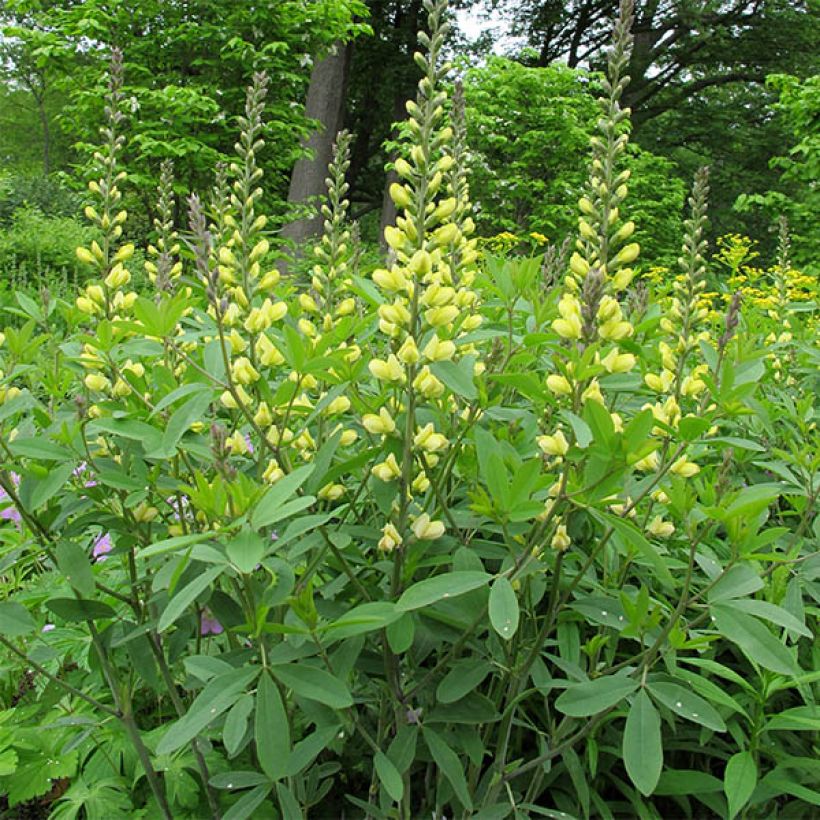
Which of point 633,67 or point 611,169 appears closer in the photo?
point 611,169

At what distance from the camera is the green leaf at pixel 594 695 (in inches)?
49.4

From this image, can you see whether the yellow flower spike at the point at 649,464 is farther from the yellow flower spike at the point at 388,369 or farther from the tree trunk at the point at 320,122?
the tree trunk at the point at 320,122

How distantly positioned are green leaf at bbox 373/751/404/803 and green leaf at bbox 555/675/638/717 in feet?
0.98

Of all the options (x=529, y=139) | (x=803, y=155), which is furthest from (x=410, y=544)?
(x=529, y=139)

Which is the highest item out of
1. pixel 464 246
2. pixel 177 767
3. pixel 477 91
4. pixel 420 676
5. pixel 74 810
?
pixel 477 91

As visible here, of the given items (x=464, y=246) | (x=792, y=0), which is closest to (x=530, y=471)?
(x=464, y=246)

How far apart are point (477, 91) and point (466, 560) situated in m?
13.4

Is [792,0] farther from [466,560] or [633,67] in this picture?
[466,560]

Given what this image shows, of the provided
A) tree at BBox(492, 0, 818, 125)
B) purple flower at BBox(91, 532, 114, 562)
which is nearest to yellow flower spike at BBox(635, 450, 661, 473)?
purple flower at BBox(91, 532, 114, 562)

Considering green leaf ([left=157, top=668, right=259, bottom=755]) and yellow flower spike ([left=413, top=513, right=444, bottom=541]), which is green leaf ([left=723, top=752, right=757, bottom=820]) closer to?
yellow flower spike ([left=413, top=513, right=444, bottom=541])

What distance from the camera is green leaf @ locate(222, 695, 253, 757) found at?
1168mm

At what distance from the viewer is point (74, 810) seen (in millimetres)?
1636

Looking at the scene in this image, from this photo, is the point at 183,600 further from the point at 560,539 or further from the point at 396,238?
the point at 396,238

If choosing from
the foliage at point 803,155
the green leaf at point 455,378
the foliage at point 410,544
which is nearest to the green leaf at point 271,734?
the foliage at point 410,544
